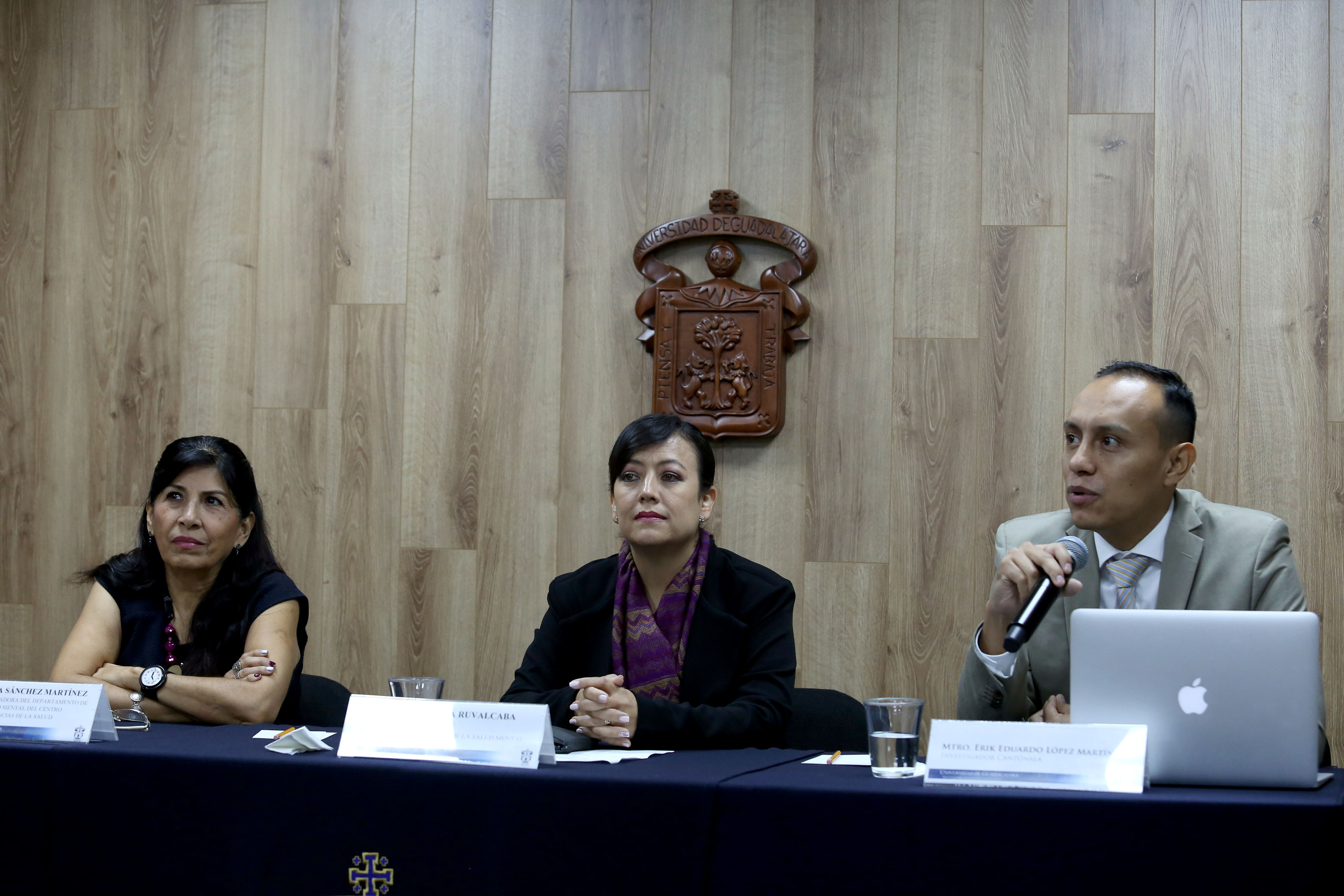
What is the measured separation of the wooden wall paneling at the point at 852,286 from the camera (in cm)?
316

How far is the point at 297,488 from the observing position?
3389mm

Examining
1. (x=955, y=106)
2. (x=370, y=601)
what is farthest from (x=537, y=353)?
(x=955, y=106)

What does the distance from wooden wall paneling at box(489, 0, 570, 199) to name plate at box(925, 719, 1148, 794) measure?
223 cm

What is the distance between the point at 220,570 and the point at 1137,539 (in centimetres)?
188

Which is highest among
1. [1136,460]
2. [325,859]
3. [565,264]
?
[565,264]

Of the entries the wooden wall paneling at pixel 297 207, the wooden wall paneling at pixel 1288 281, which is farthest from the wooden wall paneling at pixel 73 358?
the wooden wall paneling at pixel 1288 281

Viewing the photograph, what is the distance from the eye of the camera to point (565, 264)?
3.31m

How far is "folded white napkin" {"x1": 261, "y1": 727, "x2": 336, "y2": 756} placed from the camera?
1.65 metres

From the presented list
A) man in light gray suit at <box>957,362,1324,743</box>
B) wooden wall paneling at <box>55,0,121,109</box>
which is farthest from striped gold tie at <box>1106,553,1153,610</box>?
wooden wall paneling at <box>55,0,121,109</box>

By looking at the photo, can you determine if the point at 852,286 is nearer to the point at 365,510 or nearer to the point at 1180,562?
the point at 1180,562

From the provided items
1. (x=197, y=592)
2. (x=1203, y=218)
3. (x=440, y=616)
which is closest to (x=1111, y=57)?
(x=1203, y=218)

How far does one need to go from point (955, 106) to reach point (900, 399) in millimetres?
787

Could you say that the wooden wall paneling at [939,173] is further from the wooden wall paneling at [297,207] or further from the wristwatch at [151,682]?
the wristwatch at [151,682]

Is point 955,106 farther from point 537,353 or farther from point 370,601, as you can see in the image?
point 370,601
